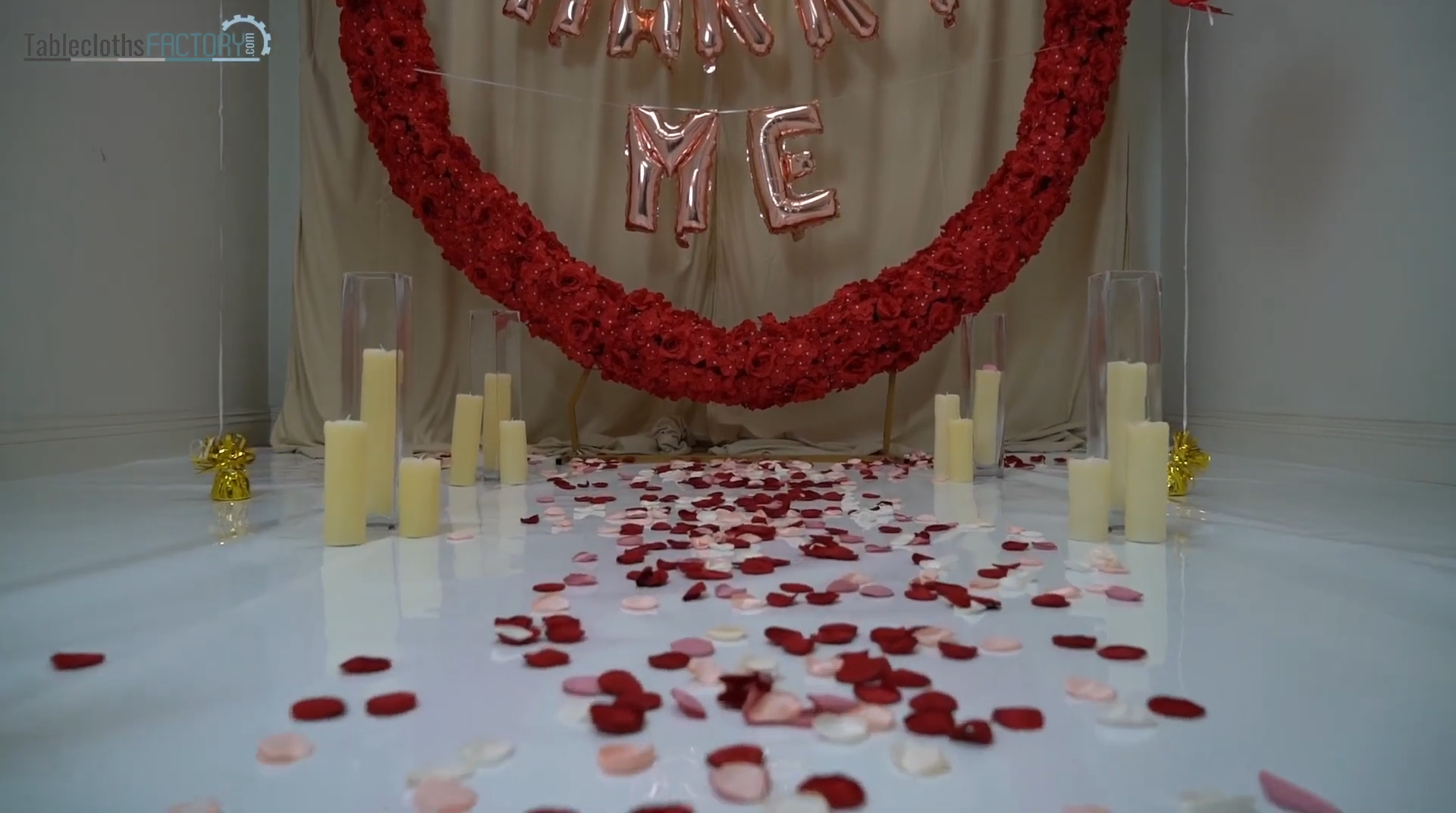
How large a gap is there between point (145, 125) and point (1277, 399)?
146 inches

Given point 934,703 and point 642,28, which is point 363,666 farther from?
point 642,28

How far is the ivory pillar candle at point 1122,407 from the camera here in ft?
5.51

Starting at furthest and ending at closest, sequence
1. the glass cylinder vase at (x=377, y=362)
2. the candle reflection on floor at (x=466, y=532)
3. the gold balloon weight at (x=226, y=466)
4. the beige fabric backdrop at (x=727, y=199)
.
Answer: the beige fabric backdrop at (x=727, y=199) < the gold balloon weight at (x=226, y=466) < the glass cylinder vase at (x=377, y=362) < the candle reflection on floor at (x=466, y=532)

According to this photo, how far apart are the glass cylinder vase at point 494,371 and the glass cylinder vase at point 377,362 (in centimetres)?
74

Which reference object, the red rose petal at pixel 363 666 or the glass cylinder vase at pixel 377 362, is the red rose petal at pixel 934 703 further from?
the glass cylinder vase at pixel 377 362

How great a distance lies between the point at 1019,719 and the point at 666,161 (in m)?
2.40

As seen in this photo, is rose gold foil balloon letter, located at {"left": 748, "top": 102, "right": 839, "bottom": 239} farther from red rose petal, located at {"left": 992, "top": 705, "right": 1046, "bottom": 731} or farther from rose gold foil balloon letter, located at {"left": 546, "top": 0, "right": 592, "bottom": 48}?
red rose petal, located at {"left": 992, "top": 705, "right": 1046, "bottom": 731}

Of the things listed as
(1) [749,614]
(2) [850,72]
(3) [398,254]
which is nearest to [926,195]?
(2) [850,72]

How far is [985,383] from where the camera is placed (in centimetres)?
240

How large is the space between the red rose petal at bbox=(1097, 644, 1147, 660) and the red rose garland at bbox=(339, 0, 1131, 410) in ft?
6.11

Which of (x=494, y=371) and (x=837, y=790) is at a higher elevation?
(x=494, y=371)

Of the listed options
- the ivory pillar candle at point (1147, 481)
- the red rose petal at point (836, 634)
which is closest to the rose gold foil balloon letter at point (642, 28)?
the ivory pillar candle at point (1147, 481)

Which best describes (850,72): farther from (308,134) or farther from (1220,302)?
(308,134)

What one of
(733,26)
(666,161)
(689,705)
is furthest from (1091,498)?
(733,26)
